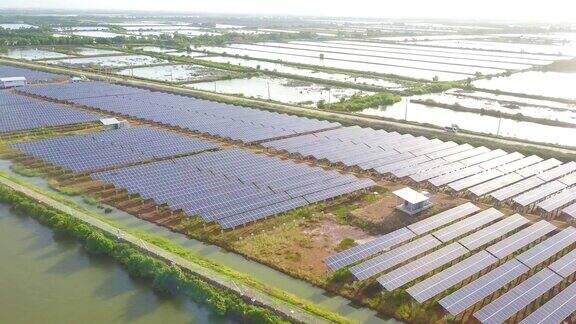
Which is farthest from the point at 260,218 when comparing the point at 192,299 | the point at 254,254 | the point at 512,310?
the point at 512,310

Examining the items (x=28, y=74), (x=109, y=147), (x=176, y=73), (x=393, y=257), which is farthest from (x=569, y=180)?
(x=28, y=74)

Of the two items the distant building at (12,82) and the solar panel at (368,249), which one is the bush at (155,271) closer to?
the solar panel at (368,249)

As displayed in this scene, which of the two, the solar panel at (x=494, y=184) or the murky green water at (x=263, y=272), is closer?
the murky green water at (x=263, y=272)

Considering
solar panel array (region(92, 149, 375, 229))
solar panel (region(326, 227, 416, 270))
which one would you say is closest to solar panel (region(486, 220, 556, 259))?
solar panel (region(326, 227, 416, 270))

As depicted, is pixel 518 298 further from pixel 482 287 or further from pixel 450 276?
pixel 450 276

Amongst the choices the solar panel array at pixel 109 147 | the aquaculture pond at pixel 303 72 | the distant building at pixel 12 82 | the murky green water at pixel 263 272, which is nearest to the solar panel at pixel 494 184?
the murky green water at pixel 263 272

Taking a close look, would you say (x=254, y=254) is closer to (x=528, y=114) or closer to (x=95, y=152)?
(x=95, y=152)

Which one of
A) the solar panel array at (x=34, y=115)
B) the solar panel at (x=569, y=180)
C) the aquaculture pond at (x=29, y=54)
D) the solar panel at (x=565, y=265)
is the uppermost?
the aquaculture pond at (x=29, y=54)

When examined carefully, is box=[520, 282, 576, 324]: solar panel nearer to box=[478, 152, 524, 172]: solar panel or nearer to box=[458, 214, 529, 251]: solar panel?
box=[458, 214, 529, 251]: solar panel
